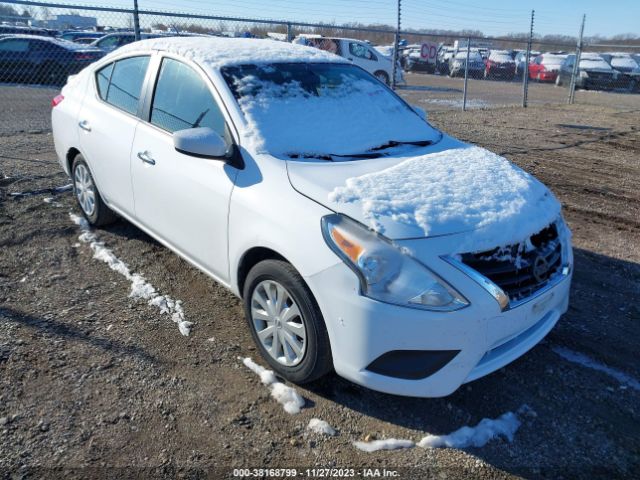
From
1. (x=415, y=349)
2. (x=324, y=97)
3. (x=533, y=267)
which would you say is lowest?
(x=415, y=349)

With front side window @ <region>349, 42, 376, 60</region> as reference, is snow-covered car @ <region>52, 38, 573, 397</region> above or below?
below

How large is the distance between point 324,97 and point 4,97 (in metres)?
14.1

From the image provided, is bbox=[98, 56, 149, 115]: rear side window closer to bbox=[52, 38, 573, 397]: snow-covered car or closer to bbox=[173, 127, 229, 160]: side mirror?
bbox=[52, 38, 573, 397]: snow-covered car

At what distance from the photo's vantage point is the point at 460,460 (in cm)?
261

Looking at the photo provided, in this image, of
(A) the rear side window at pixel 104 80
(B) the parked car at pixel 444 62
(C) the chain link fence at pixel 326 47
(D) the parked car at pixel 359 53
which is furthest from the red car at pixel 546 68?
(A) the rear side window at pixel 104 80

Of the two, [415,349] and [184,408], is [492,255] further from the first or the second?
[184,408]

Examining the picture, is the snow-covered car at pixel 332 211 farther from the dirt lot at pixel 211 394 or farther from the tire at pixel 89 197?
the tire at pixel 89 197

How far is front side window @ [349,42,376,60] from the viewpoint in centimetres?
1977

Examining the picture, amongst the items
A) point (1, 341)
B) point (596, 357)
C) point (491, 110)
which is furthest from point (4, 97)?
point (596, 357)

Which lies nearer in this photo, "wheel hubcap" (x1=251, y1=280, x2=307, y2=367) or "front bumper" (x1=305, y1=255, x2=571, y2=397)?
"front bumper" (x1=305, y1=255, x2=571, y2=397)

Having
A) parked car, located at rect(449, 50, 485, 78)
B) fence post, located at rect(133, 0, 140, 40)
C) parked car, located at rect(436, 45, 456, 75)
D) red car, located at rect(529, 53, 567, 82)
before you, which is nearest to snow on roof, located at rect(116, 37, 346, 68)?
fence post, located at rect(133, 0, 140, 40)

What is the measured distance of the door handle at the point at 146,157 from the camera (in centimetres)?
384

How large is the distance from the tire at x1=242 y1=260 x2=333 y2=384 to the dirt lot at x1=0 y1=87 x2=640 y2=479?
0.17 metres

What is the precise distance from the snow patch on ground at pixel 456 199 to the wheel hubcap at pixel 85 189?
2.93 meters
